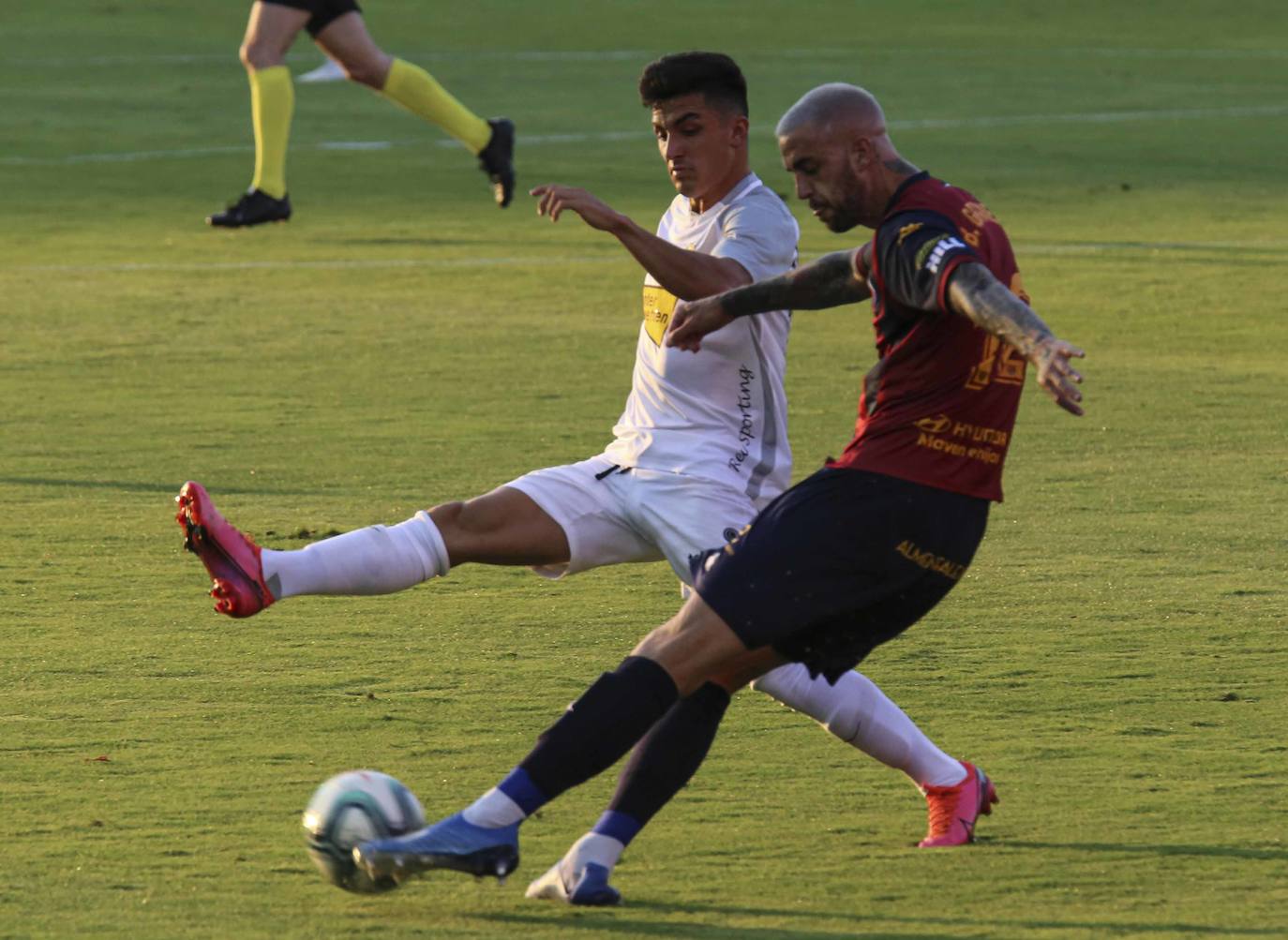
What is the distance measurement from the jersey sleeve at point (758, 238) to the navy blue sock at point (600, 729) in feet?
4.13

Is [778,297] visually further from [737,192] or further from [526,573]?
[526,573]

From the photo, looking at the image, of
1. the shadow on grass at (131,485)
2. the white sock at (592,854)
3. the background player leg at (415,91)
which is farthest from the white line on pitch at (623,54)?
the white sock at (592,854)

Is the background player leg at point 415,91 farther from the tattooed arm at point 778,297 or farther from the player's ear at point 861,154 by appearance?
the player's ear at point 861,154

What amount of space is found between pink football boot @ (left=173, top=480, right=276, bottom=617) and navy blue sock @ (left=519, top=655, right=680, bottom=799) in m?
0.93

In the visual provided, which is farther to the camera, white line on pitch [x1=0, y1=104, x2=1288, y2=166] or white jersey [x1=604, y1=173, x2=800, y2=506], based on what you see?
white line on pitch [x1=0, y1=104, x2=1288, y2=166]

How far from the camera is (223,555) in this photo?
18.0 ft

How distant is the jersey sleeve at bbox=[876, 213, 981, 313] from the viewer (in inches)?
180

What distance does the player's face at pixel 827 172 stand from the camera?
489 centimetres

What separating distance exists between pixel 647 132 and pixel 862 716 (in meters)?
16.2

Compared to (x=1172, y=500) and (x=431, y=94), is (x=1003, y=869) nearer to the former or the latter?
(x=1172, y=500)

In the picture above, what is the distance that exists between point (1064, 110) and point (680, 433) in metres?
18.0

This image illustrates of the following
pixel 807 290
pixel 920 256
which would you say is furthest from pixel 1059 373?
pixel 807 290

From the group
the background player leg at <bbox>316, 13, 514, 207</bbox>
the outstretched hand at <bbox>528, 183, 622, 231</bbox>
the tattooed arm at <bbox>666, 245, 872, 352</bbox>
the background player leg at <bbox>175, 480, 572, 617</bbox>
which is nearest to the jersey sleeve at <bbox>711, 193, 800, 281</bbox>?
the outstretched hand at <bbox>528, 183, 622, 231</bbox>

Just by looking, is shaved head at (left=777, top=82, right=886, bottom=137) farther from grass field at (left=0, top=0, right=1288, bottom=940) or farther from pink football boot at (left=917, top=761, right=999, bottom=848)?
grass field at (left=0, top=0, right=1288, bottom=940)
